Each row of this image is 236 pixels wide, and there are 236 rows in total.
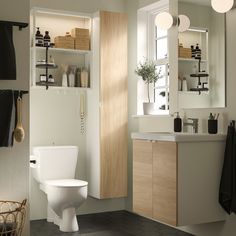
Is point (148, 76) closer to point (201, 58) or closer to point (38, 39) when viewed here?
point (201, 58)

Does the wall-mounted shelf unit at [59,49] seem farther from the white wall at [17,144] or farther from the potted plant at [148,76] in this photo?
the white wall at [17,144]

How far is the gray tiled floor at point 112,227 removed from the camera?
420 cm

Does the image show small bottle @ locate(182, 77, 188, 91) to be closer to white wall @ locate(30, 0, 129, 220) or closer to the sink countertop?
the sink countertop

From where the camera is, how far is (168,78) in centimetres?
467

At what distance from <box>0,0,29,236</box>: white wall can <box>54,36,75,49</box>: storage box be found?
3.80 ft

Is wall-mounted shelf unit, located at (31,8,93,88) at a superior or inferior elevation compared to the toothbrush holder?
superior

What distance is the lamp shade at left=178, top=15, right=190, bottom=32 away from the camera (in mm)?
4094

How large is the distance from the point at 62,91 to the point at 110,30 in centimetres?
85

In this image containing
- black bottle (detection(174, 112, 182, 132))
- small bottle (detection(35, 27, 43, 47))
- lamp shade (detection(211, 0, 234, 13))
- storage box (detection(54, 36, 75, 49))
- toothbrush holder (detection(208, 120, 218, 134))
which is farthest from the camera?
storage box (detection(54, 36, 75, 49))

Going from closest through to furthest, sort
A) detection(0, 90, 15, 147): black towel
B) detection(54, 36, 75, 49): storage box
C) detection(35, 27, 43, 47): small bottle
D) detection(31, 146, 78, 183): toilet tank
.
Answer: detection(0, 90, 15, 147): black towel < detection(31, 146, 78, 183): toilet tank < detection(35, 27, 43, 47): small bottle < detection(54, 36, 75, 49): storage box

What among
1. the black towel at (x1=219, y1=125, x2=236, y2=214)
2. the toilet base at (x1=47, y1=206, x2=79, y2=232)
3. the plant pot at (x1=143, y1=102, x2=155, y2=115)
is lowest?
the toilet base at (x1=47, y1=206, x2=79, y2=232)

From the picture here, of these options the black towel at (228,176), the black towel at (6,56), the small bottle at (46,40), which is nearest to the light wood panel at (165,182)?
the black towel at (228,176)

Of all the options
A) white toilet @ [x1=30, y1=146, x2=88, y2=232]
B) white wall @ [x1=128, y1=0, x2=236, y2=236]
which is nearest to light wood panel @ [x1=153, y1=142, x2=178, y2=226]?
white wall @ [x1=128, y1=0, x2=236, y2=236]

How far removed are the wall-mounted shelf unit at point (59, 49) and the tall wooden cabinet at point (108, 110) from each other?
0.61ft
